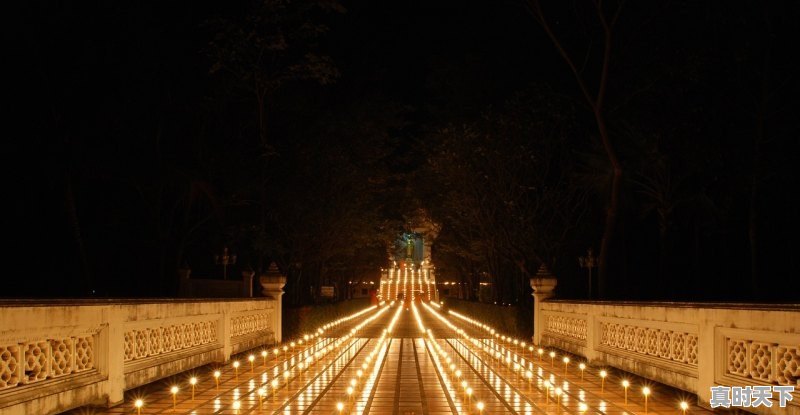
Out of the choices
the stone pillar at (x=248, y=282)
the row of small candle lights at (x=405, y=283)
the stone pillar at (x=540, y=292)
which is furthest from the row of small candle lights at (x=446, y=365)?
the row of small candle lights at (x=405, y=283)

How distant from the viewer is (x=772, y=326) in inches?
336

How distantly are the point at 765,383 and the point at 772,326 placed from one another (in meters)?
0.64

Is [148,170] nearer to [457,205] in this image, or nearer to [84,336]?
[457,205]

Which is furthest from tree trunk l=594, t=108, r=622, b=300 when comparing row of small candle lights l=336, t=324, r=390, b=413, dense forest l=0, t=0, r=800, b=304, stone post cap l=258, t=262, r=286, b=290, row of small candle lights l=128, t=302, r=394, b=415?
stone post cap l=258, t=262, r=286, b=290

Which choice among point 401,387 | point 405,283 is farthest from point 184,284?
point 405,283

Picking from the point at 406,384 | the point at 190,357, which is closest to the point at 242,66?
the point at 190,357

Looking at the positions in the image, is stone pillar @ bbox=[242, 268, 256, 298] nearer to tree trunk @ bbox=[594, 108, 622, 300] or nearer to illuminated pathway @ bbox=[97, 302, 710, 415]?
illuminated pathway @ bbox=[97, 302, 710, 415]

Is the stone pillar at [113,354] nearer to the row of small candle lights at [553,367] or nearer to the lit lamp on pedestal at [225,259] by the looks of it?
the row of small candle lights at [553,367]

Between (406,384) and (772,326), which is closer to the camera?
(772,326)

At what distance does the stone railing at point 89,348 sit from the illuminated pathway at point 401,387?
331 millimetres

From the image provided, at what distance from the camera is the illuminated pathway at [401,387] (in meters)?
9.99

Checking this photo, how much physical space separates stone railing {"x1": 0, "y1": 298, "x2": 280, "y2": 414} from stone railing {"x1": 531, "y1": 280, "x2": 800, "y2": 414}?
22.5ft

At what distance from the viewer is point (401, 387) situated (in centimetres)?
1212

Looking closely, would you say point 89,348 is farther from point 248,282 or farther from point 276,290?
point 248,282
